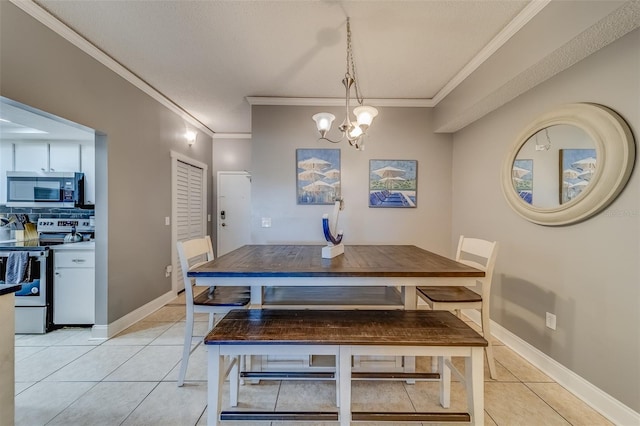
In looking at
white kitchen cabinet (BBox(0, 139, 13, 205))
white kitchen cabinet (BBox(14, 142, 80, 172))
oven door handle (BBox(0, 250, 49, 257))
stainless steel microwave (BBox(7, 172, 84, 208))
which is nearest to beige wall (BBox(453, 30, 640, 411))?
oven door handle (BBox(0, 250, 49, 257))

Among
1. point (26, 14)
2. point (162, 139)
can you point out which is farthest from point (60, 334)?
point (26, 14)

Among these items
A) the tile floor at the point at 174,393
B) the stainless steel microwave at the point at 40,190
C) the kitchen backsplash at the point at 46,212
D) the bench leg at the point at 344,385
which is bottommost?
the tile floor at the point at 174,393

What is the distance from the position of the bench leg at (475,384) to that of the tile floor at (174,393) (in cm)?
42

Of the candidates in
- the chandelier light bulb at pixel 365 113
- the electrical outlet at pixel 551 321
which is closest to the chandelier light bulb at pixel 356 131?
the chandelier light bulb at pixel 365 113

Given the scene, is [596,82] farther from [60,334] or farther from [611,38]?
[60,334]

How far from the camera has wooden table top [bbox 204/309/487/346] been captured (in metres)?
1.21

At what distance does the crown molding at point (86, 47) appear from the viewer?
1727mm

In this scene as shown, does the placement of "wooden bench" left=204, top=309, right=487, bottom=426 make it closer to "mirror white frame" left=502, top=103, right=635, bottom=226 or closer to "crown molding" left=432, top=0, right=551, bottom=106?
"mirror white frame" left=502, top=103, right=635, bottom=226

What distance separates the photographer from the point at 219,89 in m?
2.91

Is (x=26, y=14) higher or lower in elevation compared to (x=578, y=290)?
higher

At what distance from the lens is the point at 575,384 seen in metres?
1.68

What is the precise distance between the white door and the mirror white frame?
4103mm

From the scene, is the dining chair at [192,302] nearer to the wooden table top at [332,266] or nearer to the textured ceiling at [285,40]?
the wooden table top at [332,266]

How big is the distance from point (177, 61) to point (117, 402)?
2764 mm
